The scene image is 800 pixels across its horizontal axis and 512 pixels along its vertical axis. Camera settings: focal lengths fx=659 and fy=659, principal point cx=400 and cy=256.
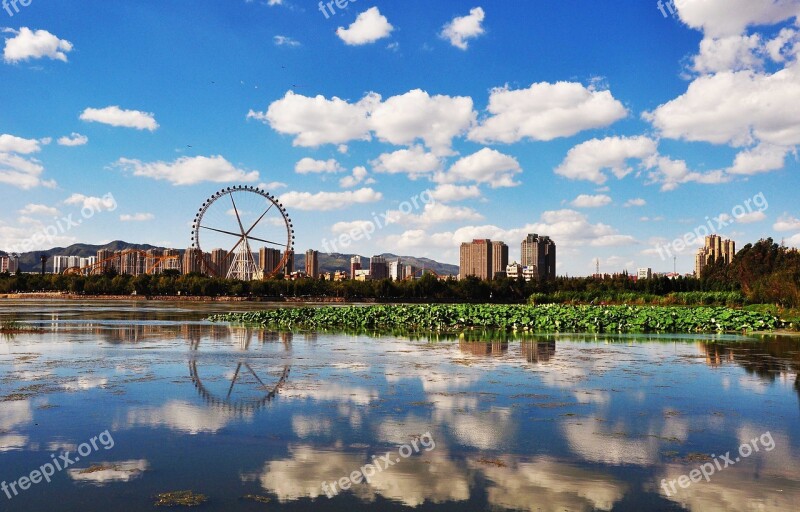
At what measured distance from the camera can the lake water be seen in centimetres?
738

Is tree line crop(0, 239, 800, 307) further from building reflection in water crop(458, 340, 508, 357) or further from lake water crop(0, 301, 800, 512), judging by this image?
lake water crop(0, 301, 800, 512)

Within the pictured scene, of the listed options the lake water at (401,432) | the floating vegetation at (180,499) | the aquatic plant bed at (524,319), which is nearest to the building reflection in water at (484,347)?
the lake water at (401,432)

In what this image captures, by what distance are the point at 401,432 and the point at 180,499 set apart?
3.81 meters

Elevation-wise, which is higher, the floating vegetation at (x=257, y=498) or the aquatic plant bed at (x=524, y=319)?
the aquatic plant bed at (x=524, y=319)

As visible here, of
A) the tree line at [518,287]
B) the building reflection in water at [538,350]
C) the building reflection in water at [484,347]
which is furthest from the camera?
the tree line at [518,287]

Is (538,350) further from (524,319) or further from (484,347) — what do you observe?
(524,319)

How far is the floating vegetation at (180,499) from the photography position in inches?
272

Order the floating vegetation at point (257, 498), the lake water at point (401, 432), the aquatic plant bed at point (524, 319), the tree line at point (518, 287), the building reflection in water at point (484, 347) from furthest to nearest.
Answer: the tree line at point (518, 287) < the aquatic plant bed at point (524, 319) < the building reflection in water at point (484, 347) < the lake water at point (401, 432) < the floating vegetation at point (257, 498)

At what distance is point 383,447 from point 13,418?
6392 mm

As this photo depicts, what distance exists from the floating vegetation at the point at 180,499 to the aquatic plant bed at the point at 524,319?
2821 cm

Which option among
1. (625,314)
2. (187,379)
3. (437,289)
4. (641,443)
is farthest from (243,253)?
(641,443)

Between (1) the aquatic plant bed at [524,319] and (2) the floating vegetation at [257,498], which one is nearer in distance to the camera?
(2) the floating vegetation at [257,498]

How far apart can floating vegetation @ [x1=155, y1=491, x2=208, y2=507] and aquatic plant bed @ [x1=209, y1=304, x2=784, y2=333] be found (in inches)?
1111

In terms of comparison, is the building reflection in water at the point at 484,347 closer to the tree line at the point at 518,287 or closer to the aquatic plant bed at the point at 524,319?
the aquatic plant bed at the point at 524,319
